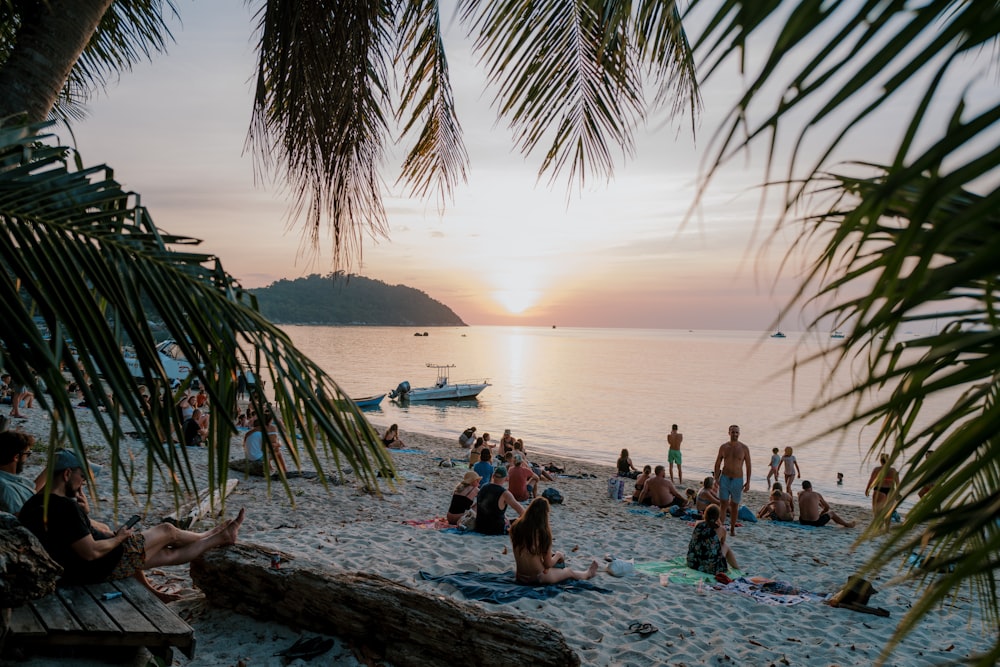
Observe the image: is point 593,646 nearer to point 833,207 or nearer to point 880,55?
point 833,207

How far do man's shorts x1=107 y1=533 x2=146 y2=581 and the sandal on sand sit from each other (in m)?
3.57

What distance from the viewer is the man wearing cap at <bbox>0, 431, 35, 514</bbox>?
463 centimetres

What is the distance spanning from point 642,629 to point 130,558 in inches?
148

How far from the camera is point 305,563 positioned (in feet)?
16.4

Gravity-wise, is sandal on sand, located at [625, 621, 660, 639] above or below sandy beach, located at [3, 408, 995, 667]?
above

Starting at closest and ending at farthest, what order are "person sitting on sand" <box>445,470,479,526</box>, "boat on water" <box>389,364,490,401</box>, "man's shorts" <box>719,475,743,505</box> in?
"person sitting on sand" <box>445,470,479,526</box>, "man's shorts" <box>719,475,743,505</box>, "boat on water" <box>389,364,490,401</box>

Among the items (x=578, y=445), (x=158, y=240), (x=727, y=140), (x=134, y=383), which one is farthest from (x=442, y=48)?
(x=578, y=445)

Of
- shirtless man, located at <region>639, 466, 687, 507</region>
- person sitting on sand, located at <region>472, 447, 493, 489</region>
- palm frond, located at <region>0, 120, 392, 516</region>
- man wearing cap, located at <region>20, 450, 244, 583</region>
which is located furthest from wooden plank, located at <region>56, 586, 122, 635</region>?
shirtless man, located at <region>639, 466, 687, 507</region>

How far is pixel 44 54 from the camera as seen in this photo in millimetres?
3592

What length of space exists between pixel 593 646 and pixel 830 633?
2.26m

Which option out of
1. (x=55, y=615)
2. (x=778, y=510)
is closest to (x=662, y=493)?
(x=778, y=510)

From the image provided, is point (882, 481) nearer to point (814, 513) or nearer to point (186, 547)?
point (186, 547)

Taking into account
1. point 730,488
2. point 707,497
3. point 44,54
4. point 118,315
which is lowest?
point 707,497

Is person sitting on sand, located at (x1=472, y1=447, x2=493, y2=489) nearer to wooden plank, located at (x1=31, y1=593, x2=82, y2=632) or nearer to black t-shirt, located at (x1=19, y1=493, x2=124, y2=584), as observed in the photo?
black t-shirt, located at (x1=19, y1=493, x2=124, y2=584)
